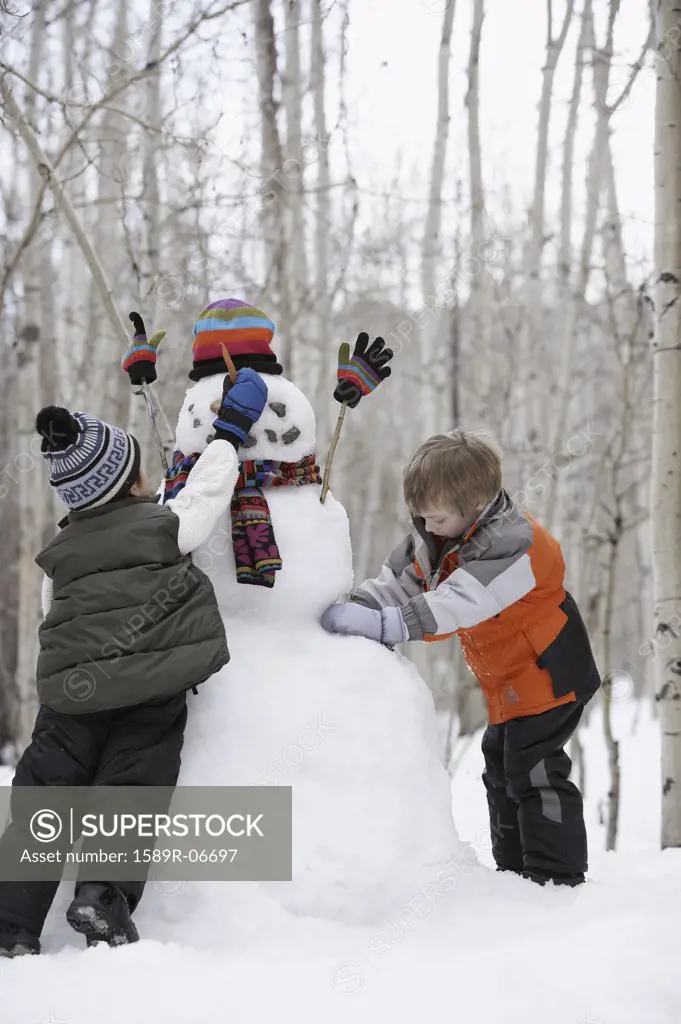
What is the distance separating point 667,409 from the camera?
3193 mm

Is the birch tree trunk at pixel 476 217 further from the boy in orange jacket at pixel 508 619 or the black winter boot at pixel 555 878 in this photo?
the black winter boot at pixel 555 878

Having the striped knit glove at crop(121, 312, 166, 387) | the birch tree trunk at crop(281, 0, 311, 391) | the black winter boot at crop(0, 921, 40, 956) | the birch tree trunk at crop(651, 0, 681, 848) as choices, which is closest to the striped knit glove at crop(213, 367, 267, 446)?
the striped knit glove at crop(121, 312, 166, 387)

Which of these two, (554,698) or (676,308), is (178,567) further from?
(676,308)

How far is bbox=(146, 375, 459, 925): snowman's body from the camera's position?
197 centimetres

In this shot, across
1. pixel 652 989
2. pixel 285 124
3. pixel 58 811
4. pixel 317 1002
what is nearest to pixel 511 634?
pixel 652 989

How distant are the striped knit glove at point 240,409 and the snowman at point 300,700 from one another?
9cm

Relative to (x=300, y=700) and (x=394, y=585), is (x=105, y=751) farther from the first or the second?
(x=394, y=585)

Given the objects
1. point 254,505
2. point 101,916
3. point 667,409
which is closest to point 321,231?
point 667,409

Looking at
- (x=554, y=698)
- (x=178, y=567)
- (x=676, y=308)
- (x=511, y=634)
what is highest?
(x=676, y=308)

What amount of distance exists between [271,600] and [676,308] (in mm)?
2030

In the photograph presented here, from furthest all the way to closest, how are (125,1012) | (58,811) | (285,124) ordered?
(285,124)
(58,811)
(125,1012)

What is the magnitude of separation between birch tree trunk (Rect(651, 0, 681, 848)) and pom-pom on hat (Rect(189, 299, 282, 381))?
1.65 metres

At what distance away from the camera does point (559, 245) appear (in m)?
7.04

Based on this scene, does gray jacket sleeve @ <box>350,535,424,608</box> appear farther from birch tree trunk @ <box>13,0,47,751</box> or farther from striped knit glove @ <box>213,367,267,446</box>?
birch tree trunk @ <box>13,0,47,751</box>
